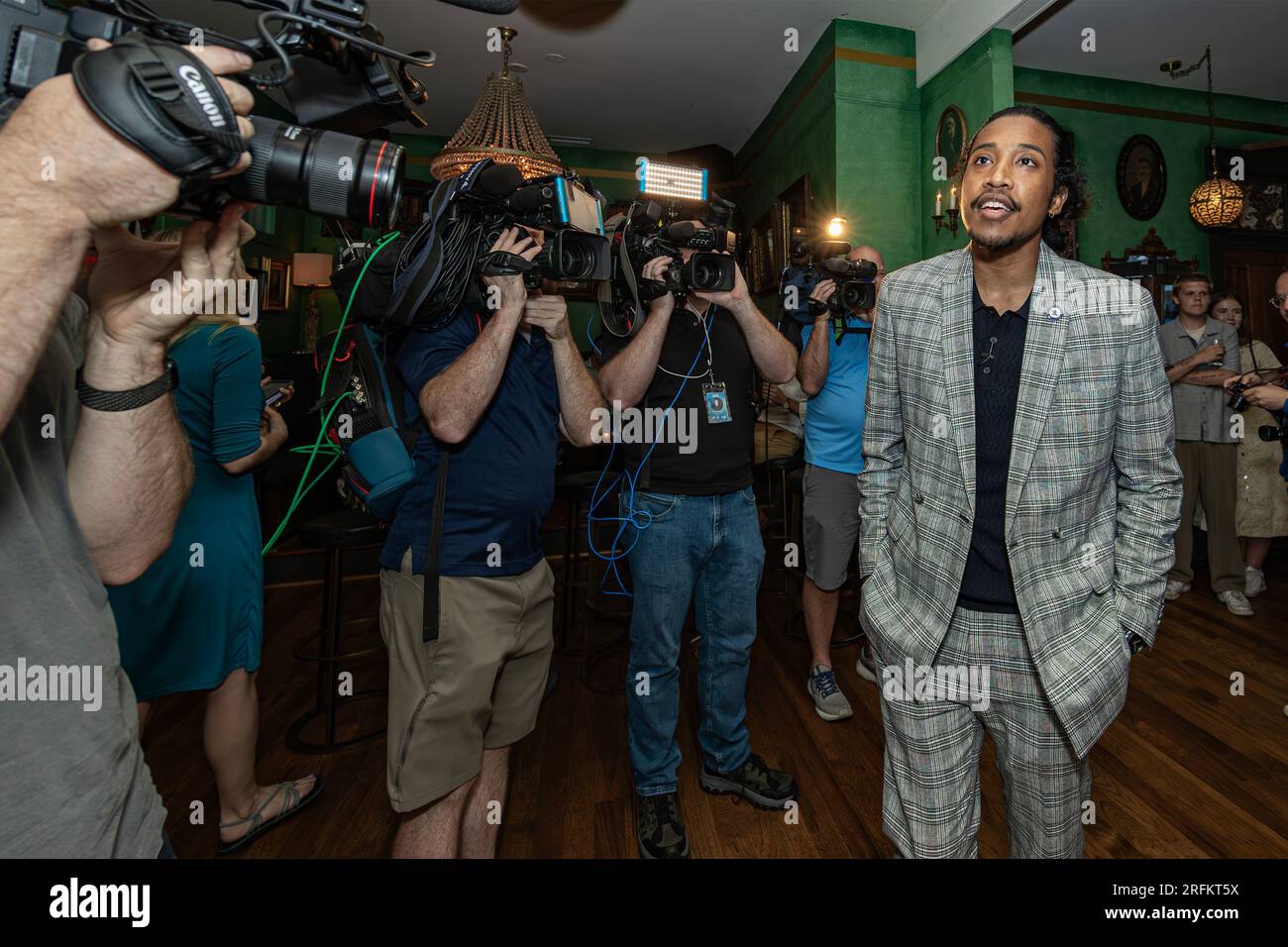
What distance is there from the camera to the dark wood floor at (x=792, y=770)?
177 centimetres

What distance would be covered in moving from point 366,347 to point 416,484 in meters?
0.29

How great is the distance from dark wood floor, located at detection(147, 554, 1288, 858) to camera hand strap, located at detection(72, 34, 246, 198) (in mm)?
1776

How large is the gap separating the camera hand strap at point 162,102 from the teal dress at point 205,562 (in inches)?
46.2

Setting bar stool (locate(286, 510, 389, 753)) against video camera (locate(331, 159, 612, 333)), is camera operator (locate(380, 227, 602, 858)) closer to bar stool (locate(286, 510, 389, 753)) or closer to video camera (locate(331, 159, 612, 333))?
video camera (locate(331, 159, 612, 333))

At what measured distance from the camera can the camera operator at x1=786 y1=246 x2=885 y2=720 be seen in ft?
7.82

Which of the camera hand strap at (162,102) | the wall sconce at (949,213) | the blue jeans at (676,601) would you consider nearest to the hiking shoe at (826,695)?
the blue jeans at (676,601)

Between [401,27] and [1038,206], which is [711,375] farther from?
Answer: [401,27]

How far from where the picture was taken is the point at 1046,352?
114 centimetres

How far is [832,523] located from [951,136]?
295 cm

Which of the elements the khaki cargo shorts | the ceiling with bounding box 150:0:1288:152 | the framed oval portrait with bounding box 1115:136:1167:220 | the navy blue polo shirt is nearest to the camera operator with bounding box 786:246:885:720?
the navy blue polo shirt

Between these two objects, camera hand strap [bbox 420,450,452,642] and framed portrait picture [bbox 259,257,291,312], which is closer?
camera hand strap [bbox 420,450,452,642]

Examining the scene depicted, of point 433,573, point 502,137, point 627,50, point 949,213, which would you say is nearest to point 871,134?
point 949,213

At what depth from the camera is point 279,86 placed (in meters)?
0.67
